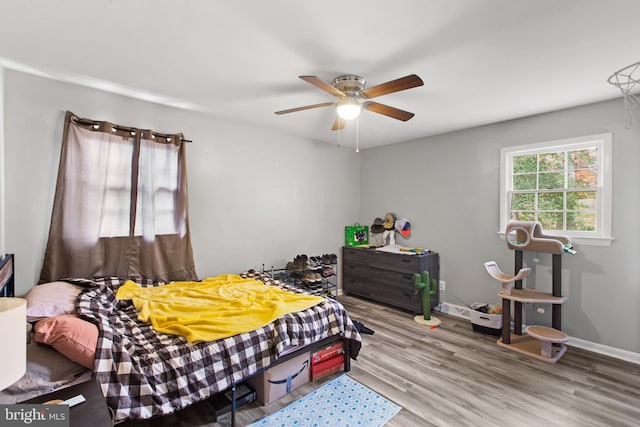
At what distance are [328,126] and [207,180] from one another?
5.31 feet

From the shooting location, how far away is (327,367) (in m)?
2.47

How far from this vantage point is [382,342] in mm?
3107

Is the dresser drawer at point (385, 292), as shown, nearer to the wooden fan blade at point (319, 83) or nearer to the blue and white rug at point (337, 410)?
the blue and white rug at point (337, 410)

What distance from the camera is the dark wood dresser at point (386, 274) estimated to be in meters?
3.90

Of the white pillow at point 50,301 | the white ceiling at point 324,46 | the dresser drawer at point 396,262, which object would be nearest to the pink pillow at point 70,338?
the white pillow at point 50,301

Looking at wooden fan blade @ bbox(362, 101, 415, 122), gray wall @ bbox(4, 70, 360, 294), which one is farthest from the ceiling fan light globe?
gray wall @ bbox(4, 70, 360, 294)

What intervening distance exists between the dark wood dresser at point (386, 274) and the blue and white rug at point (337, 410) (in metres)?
1.86

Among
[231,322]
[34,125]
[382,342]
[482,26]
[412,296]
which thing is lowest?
[382,342]

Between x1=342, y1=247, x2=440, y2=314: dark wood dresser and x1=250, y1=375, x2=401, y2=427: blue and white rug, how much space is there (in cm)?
186

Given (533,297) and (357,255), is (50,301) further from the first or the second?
(533,297)

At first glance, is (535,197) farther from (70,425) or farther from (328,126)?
(70,425)

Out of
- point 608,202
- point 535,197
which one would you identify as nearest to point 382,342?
point 535,197

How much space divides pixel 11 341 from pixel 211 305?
1.58 meters

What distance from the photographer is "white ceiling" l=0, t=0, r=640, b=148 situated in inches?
62.2
